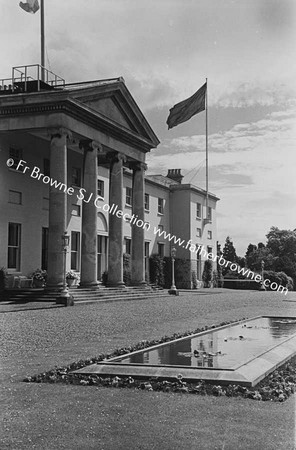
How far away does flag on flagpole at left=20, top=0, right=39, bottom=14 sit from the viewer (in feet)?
20.9

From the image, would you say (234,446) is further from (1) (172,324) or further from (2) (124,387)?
(1) (172,324)

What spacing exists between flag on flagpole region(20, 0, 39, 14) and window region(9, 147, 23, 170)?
20.1 m

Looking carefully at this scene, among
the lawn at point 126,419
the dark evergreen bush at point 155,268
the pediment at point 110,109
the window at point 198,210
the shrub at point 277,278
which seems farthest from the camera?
the shrub at point 277,278

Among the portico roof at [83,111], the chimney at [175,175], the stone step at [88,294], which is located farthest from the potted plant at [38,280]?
the chimney at [175,175]

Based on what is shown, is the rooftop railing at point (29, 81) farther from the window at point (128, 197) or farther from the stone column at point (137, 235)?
the window at point (128, 197)

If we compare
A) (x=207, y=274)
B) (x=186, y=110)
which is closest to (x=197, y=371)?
(x=186, y=110)

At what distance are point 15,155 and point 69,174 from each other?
5046 mm

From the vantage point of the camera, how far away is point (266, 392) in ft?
21.3

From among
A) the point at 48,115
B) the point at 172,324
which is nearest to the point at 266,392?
the point at 172,324

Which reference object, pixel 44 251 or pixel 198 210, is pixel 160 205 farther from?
pixel 44 251

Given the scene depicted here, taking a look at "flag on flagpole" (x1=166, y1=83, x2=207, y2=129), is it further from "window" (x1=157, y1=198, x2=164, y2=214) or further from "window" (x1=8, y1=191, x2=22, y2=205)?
"window" (x1=157, y1=198, x2=164, y2=214)

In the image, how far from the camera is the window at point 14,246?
90.8 feet

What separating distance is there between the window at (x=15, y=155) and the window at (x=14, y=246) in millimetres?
2975

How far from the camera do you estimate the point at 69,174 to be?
107 feet
